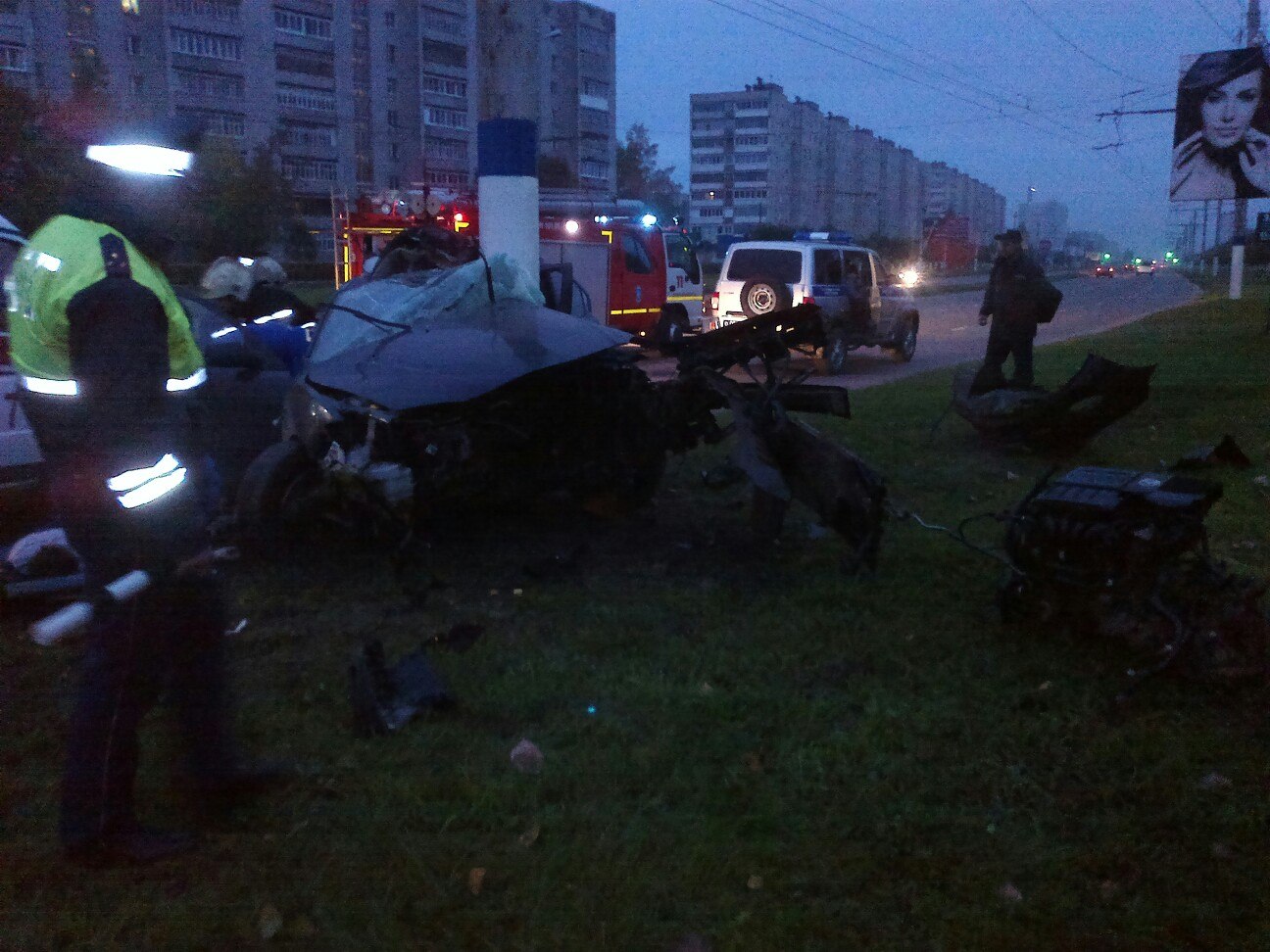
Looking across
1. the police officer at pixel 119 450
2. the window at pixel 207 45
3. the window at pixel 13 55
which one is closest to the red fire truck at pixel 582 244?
the police officer at pixel 119 450

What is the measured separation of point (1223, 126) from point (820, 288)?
17.9 metres

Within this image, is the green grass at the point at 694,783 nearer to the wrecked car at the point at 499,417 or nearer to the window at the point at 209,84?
the wrecked car at the point at 499,417

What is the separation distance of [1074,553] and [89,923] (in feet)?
12.6

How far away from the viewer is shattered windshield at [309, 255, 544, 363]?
6.38 m

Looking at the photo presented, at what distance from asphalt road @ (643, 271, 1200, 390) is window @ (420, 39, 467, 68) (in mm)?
37087

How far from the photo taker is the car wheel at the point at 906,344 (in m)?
19.7

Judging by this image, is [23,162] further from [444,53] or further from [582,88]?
[582,88]

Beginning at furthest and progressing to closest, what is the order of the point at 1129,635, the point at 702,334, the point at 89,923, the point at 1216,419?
the point at 1216,419 < the point at 702,334 < the point at 1129,635 < the point at 89,923

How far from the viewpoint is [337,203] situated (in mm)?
18000

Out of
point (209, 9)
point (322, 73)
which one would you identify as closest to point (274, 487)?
point (209, 9)

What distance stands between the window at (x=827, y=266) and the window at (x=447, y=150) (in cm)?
5665

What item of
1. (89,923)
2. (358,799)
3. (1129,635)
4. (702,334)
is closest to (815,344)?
(702,334)

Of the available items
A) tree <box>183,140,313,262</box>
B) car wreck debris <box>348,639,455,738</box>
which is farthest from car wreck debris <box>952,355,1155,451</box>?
tree <box>183,140,313,262</box>

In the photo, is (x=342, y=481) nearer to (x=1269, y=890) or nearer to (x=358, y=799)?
(x=358, y=799)
